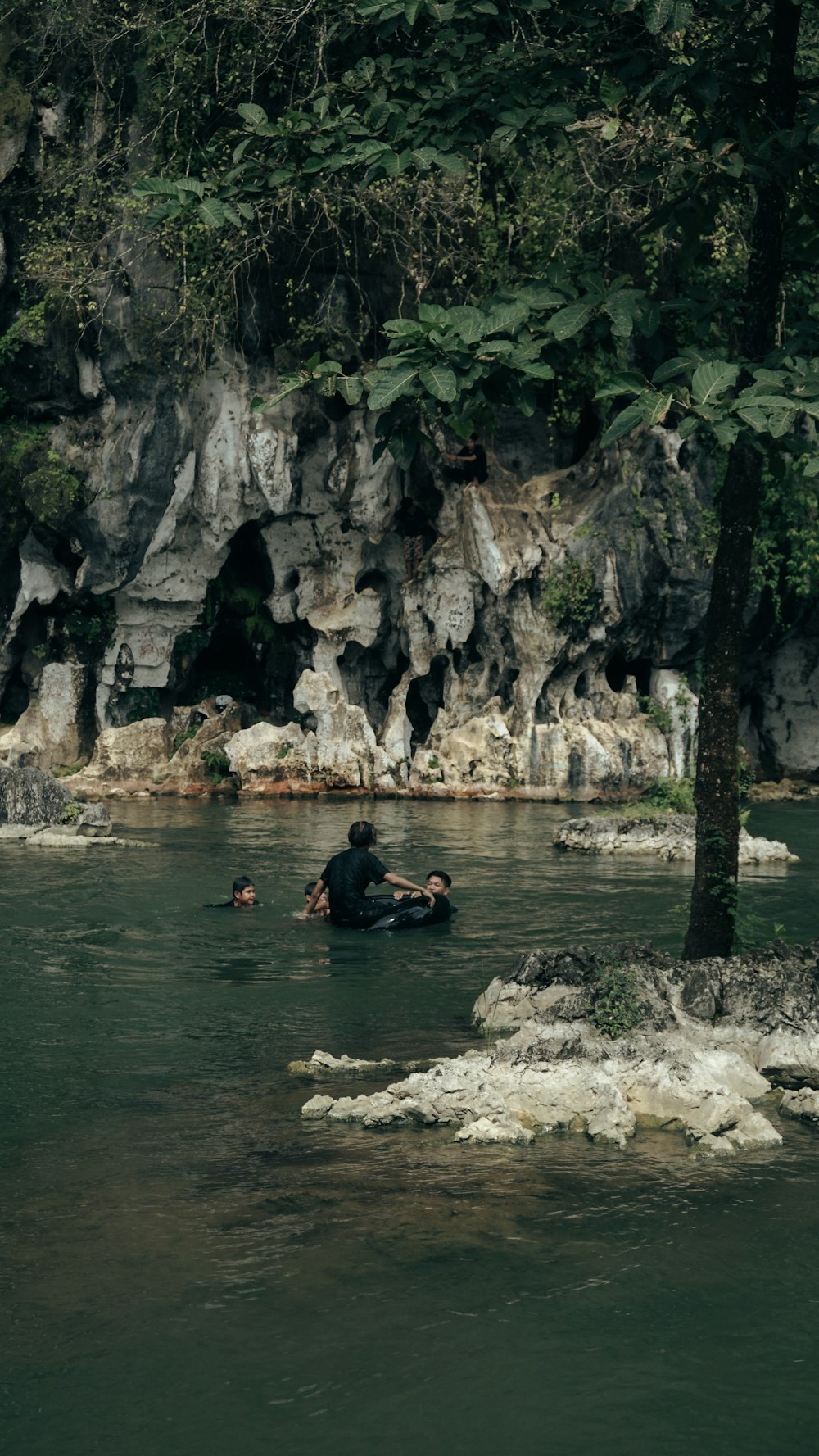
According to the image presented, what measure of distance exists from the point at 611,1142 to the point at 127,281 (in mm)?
24843

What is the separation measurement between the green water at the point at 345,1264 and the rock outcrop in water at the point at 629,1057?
0.20 m

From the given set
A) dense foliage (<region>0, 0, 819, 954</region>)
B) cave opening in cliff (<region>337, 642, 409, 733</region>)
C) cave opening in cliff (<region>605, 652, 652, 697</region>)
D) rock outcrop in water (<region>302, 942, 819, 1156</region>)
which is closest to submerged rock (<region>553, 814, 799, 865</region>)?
dense foliage (<region>0, 0, 819, 954</region>)

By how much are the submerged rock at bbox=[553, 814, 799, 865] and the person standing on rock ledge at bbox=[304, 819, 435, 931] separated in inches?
263

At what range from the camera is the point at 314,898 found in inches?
621

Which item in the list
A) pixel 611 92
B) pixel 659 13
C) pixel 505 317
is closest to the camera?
pixel 505 317

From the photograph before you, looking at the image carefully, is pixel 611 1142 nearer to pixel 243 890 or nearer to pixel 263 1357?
pixel 263 1357

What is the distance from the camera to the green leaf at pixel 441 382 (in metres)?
7.85

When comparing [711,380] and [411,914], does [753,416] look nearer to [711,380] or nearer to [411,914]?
[711,380]

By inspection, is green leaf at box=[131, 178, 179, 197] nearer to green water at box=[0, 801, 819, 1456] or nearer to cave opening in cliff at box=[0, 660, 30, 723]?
green water at box=[0, 801, 819, 1456]

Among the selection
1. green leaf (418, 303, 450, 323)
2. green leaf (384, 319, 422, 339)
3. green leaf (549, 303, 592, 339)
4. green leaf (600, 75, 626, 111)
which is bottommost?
green leaf (384, 319, 422, 339)

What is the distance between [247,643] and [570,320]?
25559mm

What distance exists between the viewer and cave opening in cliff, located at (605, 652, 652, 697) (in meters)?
31.0

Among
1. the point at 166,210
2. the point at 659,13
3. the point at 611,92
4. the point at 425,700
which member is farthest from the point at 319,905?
the point at 425,700

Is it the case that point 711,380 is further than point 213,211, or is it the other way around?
point 213,211
